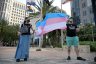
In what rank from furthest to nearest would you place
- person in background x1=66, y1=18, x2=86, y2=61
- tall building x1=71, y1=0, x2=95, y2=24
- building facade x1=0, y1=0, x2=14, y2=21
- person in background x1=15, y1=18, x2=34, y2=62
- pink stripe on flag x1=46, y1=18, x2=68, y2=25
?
building facade x1=0, y1=0, x2=14, y2=21
tall building x1=71, y1=0, x2=95, y2=24
pink stripe on flag x1=46, y1=18, x2=68, y2=25
person in background x1=66, y1=18, x2=86, y2=61
person in background x1=15, y1=18, x2=34, y2=62

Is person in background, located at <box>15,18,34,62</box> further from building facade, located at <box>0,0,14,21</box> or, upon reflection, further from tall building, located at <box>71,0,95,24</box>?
building facade, located at <box>0,0,14,21</box>

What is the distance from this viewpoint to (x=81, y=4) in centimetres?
10912

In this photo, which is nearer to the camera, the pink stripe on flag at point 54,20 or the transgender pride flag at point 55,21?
the transgender pride flag at point 55,21

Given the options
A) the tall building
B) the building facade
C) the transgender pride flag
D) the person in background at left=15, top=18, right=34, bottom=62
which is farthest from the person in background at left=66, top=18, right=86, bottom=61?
the building facade

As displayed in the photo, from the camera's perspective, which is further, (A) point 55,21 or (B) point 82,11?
(B) point 82,11

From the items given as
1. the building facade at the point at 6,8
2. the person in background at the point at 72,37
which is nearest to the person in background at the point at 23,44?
the person in background at the point at 72,37

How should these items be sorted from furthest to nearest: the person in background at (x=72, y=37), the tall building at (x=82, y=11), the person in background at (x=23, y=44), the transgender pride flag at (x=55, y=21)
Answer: the tall building at (x=82, y=11)
the transgender pride flag at (x=55, y=21)
the person in background at (x=72, y=37)
the person in background at (x=23, y=44)

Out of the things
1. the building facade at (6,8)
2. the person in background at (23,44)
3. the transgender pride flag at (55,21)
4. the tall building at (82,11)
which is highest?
the building facade at (6,8)

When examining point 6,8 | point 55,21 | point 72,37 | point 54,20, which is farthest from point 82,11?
point 72,37

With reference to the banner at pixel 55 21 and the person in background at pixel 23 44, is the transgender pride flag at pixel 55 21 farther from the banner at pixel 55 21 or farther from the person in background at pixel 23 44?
the person in background at pixel 23 44

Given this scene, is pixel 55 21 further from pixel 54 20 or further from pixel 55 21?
pixel 54 20

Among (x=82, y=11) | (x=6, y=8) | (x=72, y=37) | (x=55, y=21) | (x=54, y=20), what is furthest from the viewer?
(x=6, y=8)

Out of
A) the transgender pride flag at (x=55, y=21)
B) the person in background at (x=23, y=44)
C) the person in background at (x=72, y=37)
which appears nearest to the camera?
the person in background at (x=23, y=44)

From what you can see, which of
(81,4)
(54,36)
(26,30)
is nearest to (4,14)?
(81,4)
